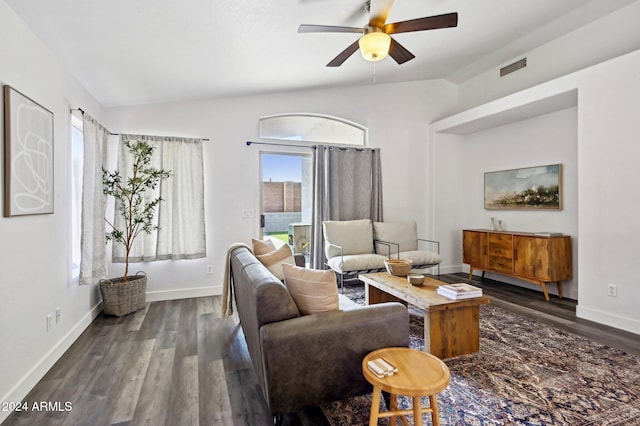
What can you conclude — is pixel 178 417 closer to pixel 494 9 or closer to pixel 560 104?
pixel 494 9

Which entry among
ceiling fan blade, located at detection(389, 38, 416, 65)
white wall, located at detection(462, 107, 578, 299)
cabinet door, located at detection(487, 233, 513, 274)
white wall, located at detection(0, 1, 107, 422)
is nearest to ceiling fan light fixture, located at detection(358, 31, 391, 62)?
ceiling fan blade, located at detection(389, 38, 416, 65)

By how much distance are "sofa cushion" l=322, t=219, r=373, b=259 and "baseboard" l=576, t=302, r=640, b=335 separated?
253cm

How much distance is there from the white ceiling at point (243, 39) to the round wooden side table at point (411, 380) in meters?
2.52

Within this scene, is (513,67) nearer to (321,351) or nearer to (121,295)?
(321,351)

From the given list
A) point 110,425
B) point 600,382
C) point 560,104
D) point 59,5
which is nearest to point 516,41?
point 560,104

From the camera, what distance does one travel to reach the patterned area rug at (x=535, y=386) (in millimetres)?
1786

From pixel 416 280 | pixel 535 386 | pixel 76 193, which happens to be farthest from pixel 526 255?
pixel 76 193

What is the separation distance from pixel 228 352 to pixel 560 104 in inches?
183

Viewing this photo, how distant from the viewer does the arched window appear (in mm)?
4695

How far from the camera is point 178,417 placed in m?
1.79

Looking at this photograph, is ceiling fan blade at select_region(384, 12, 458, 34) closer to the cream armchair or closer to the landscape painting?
the cream armchair

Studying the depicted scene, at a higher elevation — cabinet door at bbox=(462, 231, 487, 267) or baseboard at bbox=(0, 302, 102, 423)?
cabinet door at bbox=(462, 231, 487, 267)

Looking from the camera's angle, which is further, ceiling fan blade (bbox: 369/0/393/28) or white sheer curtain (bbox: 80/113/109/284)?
white sheer curtain (bbox: 80/113/109/284)

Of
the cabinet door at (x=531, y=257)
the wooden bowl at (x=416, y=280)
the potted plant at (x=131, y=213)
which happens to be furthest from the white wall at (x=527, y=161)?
the potted plant at (x=131, y=213)
